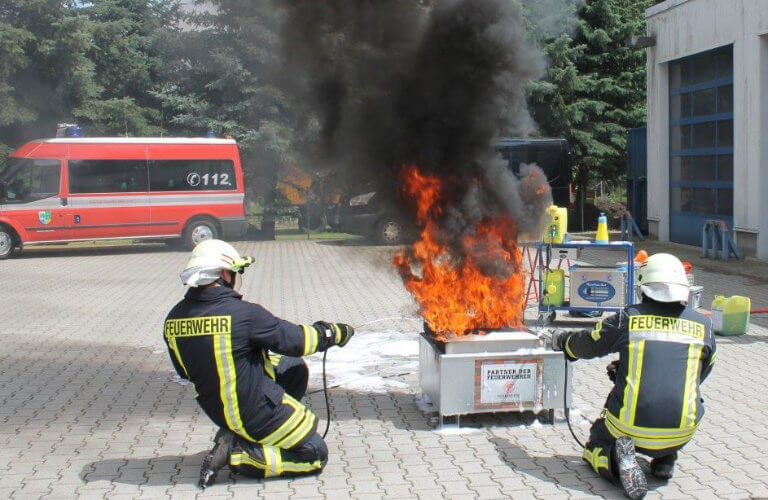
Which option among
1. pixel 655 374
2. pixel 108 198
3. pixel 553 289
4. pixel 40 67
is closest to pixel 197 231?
pixel 108 198

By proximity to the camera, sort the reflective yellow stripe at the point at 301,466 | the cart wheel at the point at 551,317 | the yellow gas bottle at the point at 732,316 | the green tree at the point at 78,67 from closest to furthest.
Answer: the reflective yellow stripe at the point at 301,466 → the yellow gas bottle at the point at 732,316 → the cart wheel at the point at 551,317 → the green tree at the point at 78,67

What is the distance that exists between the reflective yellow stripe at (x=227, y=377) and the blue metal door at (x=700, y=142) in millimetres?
13836

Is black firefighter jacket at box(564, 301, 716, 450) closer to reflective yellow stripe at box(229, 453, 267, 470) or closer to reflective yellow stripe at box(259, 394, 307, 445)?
reflective yellow stripe at box(259, 394, 307, 445)

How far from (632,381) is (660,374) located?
0.49 feet

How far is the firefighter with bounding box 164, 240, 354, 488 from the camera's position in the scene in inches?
180

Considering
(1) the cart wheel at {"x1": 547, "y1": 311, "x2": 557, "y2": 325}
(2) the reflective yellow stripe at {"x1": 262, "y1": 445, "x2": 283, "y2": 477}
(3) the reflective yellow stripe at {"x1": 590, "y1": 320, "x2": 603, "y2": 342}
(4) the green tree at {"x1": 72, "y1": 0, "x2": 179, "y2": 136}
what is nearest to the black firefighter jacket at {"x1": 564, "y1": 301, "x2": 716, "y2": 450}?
(3) the reflective yellow stripe at {"x1": 590, "y1": 320, "x2": 603, "y2": 342}

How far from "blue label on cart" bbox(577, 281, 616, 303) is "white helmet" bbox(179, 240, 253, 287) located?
5642 millimetres

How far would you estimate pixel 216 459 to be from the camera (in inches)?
185

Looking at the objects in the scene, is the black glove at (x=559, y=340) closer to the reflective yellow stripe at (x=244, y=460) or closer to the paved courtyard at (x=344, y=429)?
the paved courtyard at (x=344, y=429)

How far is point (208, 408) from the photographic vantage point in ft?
15.4

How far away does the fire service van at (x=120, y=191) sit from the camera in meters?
17.9

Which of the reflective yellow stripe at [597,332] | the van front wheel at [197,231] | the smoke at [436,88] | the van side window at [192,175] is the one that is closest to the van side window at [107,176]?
the van side window at [192,175]

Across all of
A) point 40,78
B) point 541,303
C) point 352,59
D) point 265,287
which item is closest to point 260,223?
point 40,78

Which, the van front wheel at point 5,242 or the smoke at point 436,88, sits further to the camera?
the van front wheel at point 5,242
